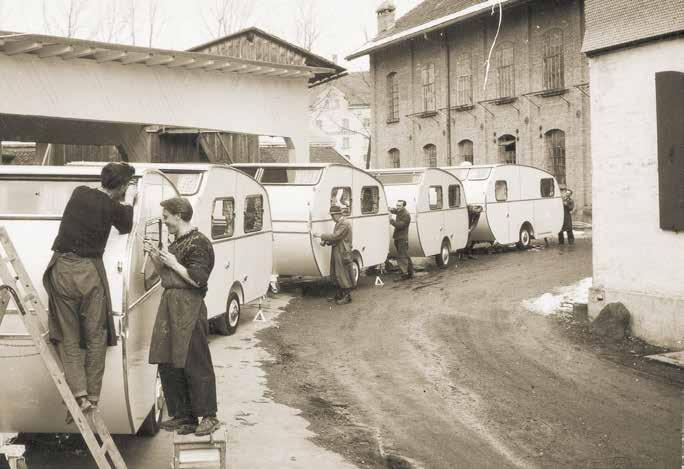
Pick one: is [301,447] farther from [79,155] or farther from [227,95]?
[79,155]

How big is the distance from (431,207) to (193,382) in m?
13.9

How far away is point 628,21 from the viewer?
38.8 ft

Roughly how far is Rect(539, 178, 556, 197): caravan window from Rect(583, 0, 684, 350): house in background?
11.8 m

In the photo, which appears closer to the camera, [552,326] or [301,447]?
[301,447]

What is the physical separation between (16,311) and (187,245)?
51.8 inches

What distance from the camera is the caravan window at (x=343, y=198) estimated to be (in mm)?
16186

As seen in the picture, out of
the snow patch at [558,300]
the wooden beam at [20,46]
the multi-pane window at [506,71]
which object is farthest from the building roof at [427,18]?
the wooden beam at [20,46]

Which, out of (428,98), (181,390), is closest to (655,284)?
(181,390)

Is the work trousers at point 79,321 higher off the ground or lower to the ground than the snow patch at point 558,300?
higher

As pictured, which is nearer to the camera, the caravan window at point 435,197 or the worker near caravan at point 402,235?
the worker near caravan at point 402,235

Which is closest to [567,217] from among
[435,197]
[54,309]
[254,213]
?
[435,197]

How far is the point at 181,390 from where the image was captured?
6.55 m

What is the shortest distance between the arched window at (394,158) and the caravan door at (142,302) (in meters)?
31.0

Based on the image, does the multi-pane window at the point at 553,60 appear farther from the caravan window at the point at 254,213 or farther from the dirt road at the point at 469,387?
the caravan window at the point at 254,213
